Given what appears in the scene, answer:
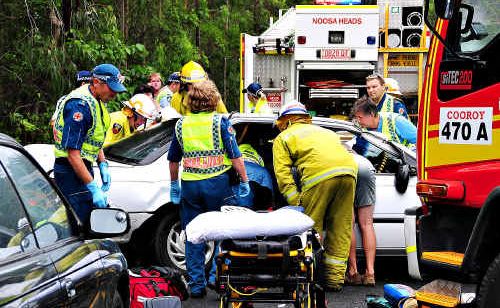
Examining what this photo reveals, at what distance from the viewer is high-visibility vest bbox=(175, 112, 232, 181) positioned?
26.7ft

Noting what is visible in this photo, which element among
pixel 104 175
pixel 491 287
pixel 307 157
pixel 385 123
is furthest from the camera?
pixel 385 123

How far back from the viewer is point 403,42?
15.7 m

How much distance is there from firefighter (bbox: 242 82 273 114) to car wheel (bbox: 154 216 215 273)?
523 cm

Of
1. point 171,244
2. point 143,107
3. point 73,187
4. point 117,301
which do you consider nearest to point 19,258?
point 117,301

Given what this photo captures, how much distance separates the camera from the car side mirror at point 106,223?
15.5 feet

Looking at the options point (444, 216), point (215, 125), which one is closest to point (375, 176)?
point (215, 125)

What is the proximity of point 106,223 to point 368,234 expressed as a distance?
4.53 metres

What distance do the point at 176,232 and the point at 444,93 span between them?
3.69 meters

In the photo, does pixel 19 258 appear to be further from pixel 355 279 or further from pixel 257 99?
pixel 257 99

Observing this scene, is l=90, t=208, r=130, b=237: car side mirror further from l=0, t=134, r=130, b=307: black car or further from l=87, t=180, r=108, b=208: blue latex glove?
l=87, t=180, r=108, b=208: blue latex glove

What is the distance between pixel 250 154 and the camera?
9.33 metres

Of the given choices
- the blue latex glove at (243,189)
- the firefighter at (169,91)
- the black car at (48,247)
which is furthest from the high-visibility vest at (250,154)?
the firefighter at (169,91)

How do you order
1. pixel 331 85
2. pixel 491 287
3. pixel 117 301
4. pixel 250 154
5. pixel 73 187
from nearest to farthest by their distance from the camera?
pixel 117 301 → pixel 491 287 → pixel 73 187 → pixel 250 154 → pixel 331 85

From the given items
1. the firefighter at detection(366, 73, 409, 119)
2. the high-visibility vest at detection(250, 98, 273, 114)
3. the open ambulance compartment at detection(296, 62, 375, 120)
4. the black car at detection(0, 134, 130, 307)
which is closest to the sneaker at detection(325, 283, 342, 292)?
the firefighter at detection(366, 73, 409, 119)
